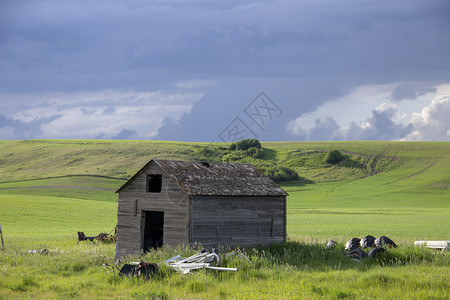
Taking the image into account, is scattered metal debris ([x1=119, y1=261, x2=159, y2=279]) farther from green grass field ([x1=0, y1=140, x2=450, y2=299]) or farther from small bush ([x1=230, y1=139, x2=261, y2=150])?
small bush ([x1=230, y1=139, x2=261, y2=150])

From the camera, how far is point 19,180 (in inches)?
3967

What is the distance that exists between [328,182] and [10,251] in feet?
282

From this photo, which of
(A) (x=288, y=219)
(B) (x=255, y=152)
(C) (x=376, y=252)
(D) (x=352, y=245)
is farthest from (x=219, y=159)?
(C) (x=376, y=252)

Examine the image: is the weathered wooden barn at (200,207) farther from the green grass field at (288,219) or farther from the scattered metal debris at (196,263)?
the scattered metal debris at (196,263)

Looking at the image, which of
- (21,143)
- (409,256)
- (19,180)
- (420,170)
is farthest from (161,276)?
(21,143)

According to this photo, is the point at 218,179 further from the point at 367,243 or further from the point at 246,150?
the point at 246,150

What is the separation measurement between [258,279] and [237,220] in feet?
30.4

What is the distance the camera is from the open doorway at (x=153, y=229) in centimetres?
2847

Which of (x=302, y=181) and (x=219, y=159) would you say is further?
(x=219, y=159)

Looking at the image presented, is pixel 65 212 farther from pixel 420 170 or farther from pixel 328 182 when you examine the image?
→ pixel 420 170

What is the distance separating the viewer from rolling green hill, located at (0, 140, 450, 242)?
182ft

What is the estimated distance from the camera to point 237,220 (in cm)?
2611

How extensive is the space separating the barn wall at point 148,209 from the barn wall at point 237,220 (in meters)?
0.65

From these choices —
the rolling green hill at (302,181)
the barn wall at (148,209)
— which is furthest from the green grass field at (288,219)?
the barn wall at (148,209)
